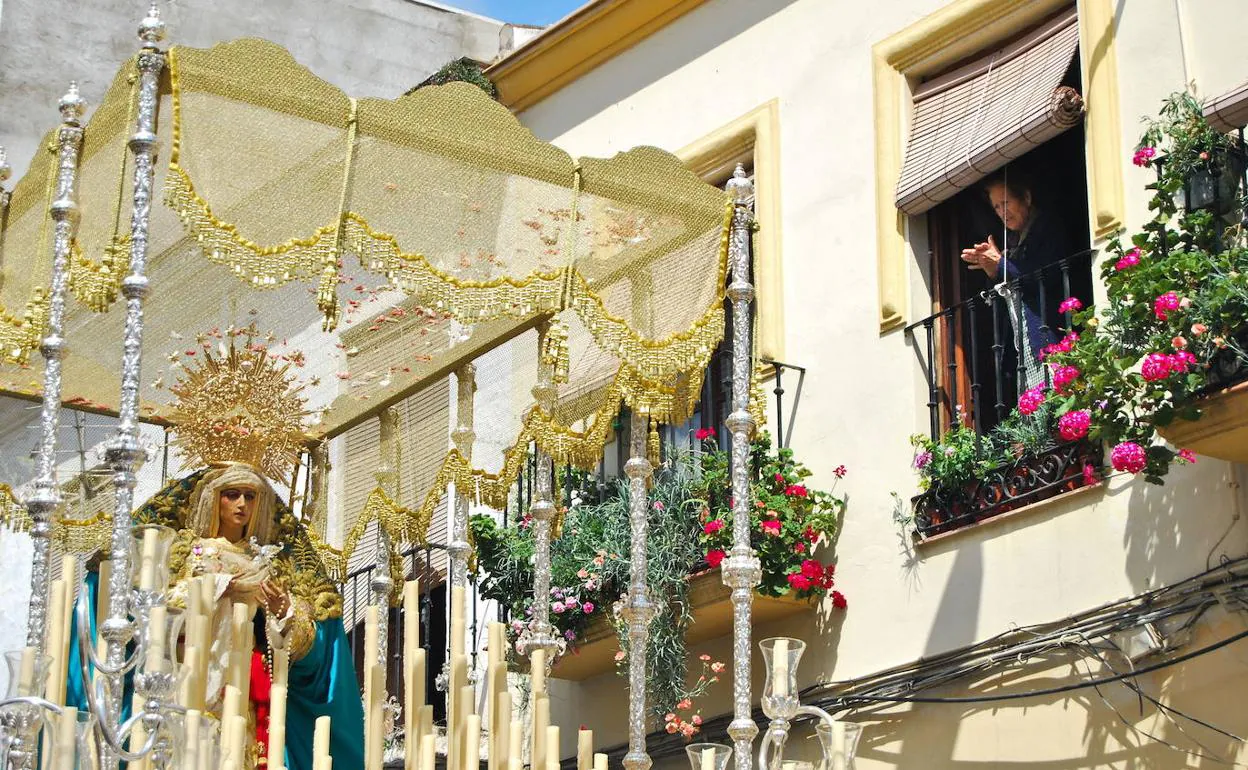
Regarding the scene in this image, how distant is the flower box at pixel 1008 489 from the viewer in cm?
785

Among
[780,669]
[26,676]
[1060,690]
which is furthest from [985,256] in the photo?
[26,676]

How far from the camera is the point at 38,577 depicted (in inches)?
253

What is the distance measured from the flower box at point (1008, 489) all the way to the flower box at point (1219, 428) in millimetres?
744

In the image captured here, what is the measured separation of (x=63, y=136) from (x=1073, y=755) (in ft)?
13.2

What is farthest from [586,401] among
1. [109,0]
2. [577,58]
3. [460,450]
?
[109,0]

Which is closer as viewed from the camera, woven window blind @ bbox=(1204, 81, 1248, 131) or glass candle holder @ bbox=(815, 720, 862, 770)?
glass candle holder @ bbox=(815, 720, 862, 770)

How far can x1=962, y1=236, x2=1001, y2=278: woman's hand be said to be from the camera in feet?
28.0

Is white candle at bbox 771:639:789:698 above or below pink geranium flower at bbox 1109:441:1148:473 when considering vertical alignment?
below

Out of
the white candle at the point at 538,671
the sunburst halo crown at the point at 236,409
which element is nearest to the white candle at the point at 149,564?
the white candle at the point at 538,671

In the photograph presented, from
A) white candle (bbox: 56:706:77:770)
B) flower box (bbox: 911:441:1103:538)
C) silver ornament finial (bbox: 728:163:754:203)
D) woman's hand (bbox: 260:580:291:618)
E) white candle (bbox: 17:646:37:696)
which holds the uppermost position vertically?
silver ornament finial (bbox: 728:163:754:203)

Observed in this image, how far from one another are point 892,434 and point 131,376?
369cm

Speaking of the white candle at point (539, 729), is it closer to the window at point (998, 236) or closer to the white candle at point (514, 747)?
the white candle at point (514, 747)

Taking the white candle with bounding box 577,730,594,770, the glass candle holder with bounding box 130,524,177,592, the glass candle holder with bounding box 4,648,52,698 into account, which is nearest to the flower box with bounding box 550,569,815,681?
the white candle with bounding box 577,730,594,770

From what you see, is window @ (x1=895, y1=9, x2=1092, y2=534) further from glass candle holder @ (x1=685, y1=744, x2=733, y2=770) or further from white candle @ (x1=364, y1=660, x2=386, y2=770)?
white candle @ (x1=364, y1=660, x2=386, y2=770)
